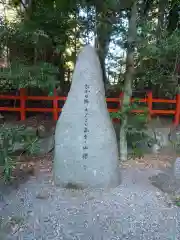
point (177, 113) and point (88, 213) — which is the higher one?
point (177, 113)

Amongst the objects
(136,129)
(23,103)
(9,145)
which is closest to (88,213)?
(9,145)

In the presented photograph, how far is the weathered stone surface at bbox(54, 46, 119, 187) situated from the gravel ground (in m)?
0.24

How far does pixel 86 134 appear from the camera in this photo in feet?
12.7

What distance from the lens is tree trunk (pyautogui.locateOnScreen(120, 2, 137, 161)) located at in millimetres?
4980

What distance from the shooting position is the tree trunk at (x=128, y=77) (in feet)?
16.3

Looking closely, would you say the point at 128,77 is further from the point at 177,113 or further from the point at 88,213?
the point at 88,213

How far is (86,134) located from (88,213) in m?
1.07

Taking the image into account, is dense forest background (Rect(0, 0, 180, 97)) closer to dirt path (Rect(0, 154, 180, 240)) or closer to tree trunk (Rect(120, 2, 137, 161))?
tree trunk (Rect(120, 2, 137, 161))

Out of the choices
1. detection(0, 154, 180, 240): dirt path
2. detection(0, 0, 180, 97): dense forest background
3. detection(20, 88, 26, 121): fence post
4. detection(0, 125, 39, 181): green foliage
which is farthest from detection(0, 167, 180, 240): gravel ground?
detection(20, 88, 26, 121): fence post

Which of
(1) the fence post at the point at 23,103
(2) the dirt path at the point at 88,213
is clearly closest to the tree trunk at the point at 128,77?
(2) the dirt path at the point at 88,213

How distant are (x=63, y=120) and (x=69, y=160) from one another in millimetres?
574

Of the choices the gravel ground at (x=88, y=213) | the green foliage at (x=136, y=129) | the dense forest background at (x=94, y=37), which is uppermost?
the dense forest background at (x=94, y=37)

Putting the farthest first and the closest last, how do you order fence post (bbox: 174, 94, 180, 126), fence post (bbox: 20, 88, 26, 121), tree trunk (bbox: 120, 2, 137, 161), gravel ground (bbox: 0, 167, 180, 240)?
fence post (bbox: 174, 94, 180, 126) → fence post (bbox: 20, 88, 26, 121) → tree trunk (bbox: 120, 2, 137, 161) → gravel ground (bbox: 0, 167, 180, 240)

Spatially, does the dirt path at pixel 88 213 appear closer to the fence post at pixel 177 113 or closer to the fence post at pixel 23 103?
the fence post at pixel 23 103
